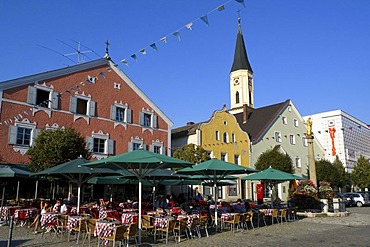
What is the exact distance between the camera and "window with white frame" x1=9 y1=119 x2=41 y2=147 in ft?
63.2

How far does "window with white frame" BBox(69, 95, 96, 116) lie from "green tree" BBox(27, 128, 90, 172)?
441 centimetres

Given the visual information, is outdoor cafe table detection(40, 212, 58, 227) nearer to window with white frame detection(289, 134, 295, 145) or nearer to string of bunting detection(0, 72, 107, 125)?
string of bunting detection(0, 72, 107, 125)

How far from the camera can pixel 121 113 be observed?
25.2 m

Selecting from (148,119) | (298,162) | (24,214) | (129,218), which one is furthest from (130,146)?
(298,162)

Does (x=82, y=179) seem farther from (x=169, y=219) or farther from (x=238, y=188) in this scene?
(x=238, y=188)

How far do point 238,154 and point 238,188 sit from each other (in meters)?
3.22

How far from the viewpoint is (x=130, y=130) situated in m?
25.2

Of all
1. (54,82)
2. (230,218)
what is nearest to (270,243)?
(230,218)

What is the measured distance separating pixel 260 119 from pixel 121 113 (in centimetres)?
2009

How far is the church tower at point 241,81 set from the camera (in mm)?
56500

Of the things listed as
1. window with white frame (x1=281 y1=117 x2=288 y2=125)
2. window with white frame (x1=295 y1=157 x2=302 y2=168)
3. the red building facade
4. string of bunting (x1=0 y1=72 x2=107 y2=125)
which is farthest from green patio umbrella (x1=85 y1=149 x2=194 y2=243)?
window with white frame (x1=295 y1=157 x2=302 y2=168)

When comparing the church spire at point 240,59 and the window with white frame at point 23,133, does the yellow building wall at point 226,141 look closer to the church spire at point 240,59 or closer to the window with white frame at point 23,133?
the window with white frame at point 23,133

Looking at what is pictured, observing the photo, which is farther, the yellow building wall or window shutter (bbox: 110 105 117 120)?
the yellow building wall

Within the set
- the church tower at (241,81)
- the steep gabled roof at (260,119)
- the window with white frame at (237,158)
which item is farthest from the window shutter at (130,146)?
the church tower at (241,81)
